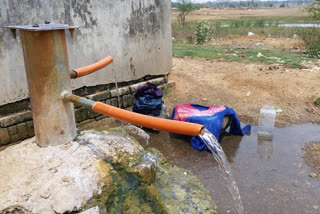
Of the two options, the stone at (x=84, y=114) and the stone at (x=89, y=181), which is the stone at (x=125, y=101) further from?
the stone at (x=89, y=181)

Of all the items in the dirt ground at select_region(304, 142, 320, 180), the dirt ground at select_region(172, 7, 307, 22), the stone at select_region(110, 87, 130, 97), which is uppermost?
the dirt ground at select_region(172, 7, 307, 22)

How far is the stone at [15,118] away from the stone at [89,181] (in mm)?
1206

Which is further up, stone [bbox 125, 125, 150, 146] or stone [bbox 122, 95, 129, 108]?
stone [bbox 125, 125, 150, 146]

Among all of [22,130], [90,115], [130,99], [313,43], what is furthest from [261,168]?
[313,43]

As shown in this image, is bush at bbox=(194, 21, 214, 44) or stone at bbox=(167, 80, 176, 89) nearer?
stone at bbox=(167, 80, 176, 89)

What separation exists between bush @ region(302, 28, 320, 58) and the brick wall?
20.6 feet

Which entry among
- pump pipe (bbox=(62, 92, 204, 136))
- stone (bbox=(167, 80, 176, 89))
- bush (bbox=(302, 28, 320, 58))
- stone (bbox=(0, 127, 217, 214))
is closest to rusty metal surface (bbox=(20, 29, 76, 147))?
stone (bbox=(0, 127, 217, 214))

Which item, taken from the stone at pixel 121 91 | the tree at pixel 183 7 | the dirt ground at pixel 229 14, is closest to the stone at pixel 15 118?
the stone at pixel 121 91

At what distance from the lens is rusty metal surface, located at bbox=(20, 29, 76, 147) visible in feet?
5.91

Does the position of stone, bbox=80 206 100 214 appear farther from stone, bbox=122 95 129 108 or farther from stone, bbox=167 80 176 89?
stone, bbox=167 80 176 89

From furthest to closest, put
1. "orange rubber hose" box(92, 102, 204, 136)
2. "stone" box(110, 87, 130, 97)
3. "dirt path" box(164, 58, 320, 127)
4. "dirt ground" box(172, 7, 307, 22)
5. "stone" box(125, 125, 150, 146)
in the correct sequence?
"dirt ground" box(172, 7, 307, 22) → "dirt path" box(164, 58, 320, 127) → "stone" box(110, 87, 130, 97) → "stone" box(125, 125, 150, 146) → "orange rubber hose" box(92, 102, 204, 136)

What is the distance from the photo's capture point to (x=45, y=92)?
1910mm

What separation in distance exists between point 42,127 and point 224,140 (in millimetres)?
2599

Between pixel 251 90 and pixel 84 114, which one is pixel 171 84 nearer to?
pixel 251 90
